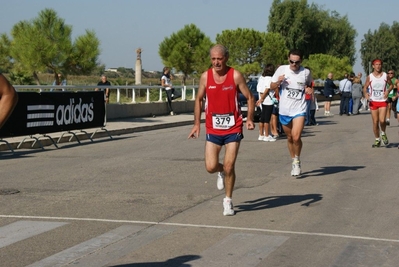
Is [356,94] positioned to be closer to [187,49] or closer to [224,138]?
[224,138]

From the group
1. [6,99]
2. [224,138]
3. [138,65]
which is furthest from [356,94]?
[6,99]

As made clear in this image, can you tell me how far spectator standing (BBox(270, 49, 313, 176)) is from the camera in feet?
38.8

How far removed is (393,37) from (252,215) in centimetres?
11010

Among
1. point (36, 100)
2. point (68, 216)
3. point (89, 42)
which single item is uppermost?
point (89, 42)

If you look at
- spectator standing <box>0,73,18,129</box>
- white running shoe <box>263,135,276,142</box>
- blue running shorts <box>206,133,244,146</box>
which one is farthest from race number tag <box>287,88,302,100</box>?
spectator standing <box>0,73,18,129</box>

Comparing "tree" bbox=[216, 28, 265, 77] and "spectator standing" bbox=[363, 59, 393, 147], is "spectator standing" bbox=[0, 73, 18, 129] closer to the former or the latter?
"spectator standing" bbox=[363, 59, 393, 147]

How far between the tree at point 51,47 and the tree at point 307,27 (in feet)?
171

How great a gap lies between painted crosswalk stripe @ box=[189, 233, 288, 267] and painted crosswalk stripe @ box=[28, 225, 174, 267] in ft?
2.40

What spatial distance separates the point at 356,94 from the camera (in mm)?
33500

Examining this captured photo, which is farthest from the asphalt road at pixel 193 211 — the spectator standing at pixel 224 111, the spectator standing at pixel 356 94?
the spectator standing at pixel 356 94

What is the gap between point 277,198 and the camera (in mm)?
9938

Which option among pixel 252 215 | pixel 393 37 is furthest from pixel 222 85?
pixel 393 37

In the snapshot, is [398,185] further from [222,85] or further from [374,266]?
[374,266]

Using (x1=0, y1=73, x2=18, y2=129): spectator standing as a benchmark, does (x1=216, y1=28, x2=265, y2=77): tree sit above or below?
above
